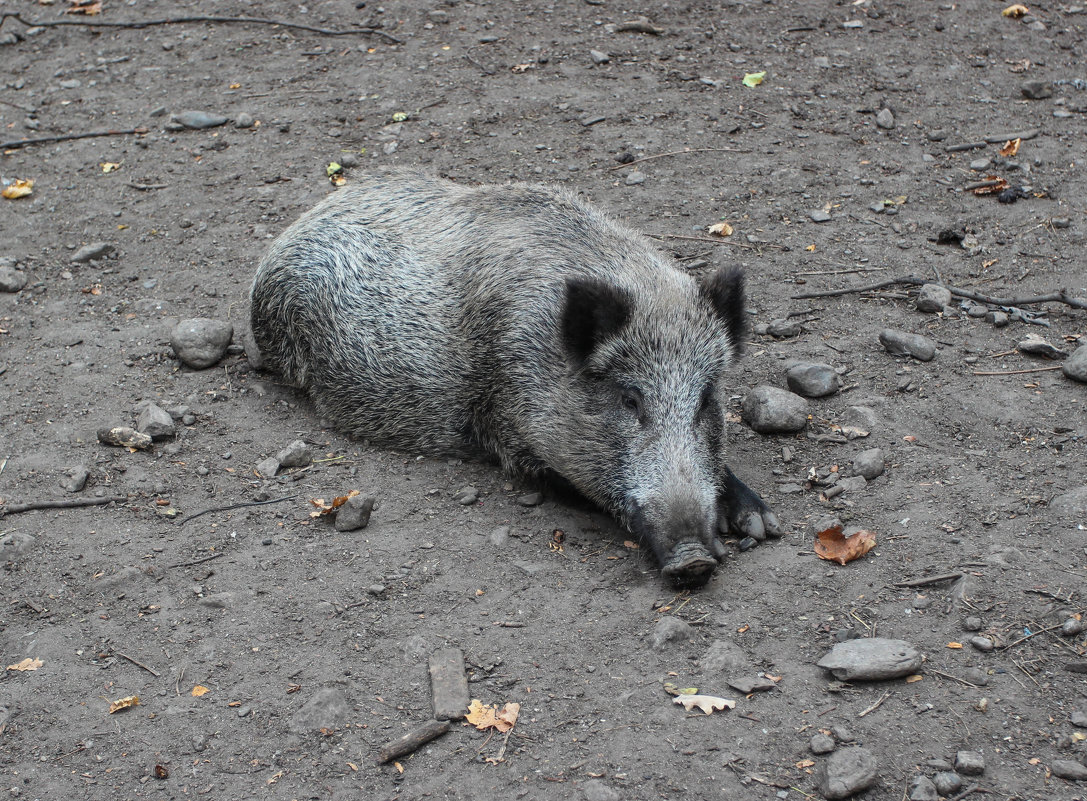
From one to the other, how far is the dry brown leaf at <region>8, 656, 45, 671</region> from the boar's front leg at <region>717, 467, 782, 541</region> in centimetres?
282

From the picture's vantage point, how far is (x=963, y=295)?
6.05 m

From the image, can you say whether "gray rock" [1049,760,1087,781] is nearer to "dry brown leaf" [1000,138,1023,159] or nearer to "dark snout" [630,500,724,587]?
"dark snout" [630,500,724,587]

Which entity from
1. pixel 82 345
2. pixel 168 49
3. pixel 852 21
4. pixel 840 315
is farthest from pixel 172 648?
pixel 852 21

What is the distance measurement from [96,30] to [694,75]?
6.01m

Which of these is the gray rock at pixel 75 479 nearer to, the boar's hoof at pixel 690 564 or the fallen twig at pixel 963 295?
the boar's hoof at pixel 690 564

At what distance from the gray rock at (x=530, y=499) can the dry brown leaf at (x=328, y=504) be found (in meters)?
0.79

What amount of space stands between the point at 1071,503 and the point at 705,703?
185cm

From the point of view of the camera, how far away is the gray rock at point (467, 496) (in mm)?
5027

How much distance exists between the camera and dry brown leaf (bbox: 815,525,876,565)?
165 inches

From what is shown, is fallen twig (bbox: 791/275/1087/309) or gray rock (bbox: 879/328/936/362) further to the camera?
fallen twig (bbox: 791/275/1087/309)

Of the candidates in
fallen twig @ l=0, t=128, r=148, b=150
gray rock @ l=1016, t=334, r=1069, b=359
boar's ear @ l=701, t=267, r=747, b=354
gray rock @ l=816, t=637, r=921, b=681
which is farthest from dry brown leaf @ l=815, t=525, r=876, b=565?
fallen twig @ l=0, t=128, r=148, b=150

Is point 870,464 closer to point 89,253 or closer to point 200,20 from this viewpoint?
point 89,253

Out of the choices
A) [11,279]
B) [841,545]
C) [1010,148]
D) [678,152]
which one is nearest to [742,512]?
[841,545]

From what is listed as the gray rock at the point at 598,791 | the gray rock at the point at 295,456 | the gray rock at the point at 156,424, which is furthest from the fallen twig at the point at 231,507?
the gray rock at the point at 598,791
